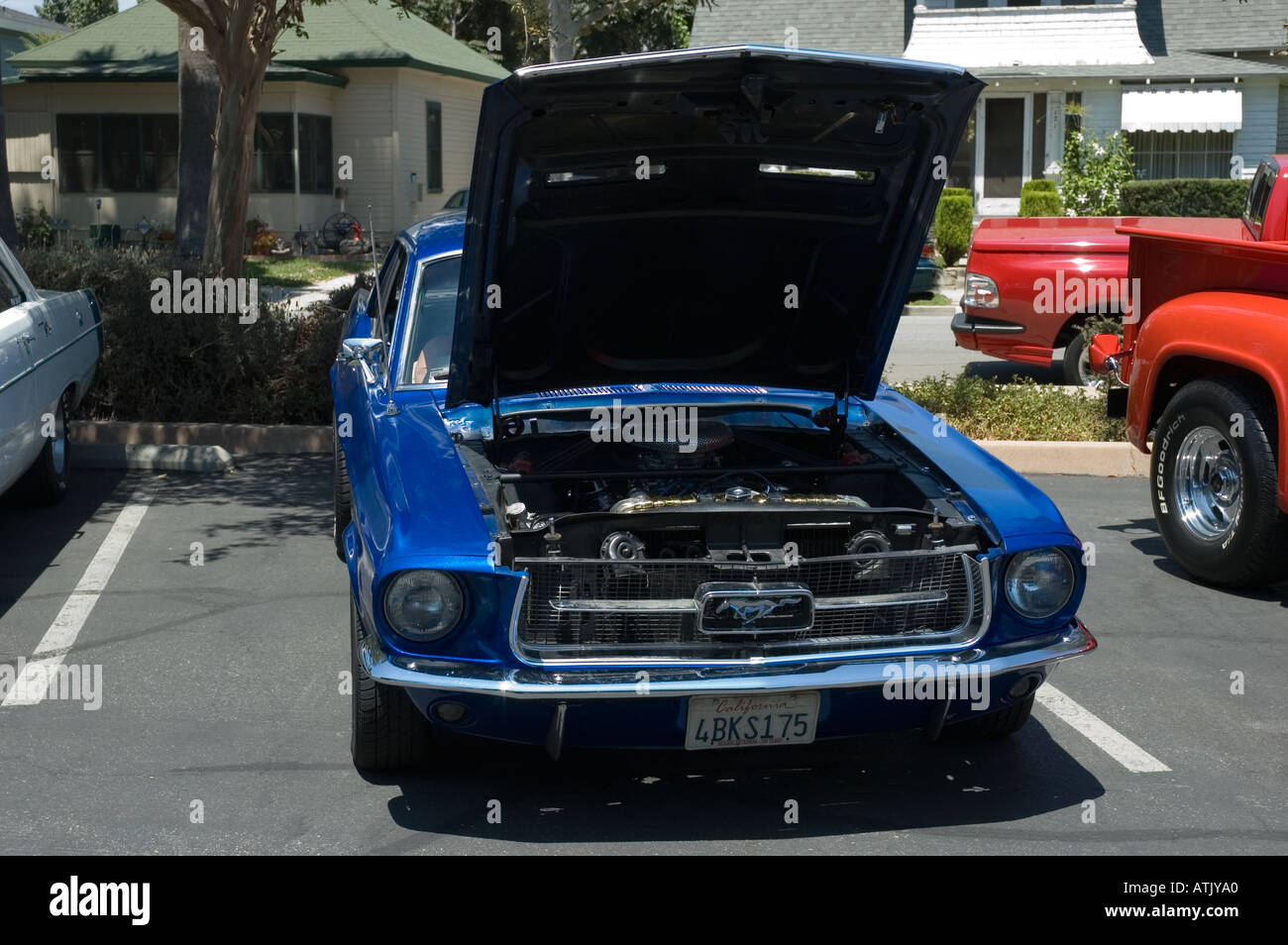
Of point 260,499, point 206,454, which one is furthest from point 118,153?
point 260,499

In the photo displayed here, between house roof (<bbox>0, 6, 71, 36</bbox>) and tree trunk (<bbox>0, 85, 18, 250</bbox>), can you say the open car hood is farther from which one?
house roof (<bbox>0, 6, 71, 36</bbox>)

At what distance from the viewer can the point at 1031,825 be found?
175 inches

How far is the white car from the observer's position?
6973mm

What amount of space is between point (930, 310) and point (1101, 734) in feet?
47.4

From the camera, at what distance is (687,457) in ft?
18.0

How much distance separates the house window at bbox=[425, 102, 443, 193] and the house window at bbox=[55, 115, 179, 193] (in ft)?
16.1

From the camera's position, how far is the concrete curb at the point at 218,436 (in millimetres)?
9773

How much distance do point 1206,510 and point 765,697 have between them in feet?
12.6

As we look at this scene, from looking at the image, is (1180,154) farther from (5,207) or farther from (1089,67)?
(5,207)

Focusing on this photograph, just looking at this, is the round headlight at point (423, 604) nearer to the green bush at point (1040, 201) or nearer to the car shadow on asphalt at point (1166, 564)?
the car shadow on asphalt at point (1166, 564)

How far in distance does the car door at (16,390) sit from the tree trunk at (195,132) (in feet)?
24.6

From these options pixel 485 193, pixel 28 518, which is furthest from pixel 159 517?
pixel 485 193

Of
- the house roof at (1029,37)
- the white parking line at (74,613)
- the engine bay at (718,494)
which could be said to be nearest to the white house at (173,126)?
the house roof at (1029,37)
